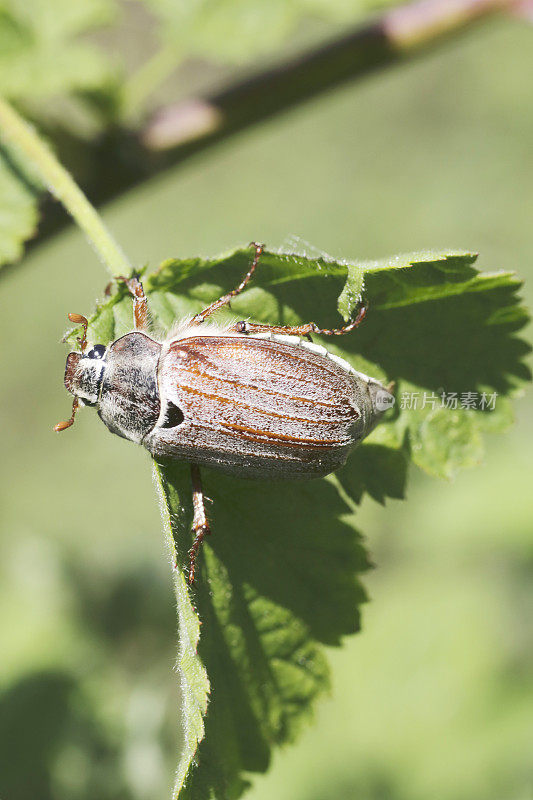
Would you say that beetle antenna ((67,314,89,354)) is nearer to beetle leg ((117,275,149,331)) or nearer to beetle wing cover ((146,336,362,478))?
beetle leg ((117,275,149,331))

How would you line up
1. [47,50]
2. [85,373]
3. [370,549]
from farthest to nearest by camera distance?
1. [370,549]
2. [47,50]
3. [85,373]

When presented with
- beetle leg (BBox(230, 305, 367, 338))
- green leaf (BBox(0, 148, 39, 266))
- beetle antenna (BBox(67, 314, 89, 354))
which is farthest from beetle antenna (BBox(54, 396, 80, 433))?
beetle leg (BBox(230, 305, 367, 338))

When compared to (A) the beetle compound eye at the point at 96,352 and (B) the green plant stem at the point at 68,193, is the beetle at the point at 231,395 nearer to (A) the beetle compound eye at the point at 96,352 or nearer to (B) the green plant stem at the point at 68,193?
(A) the beetle compound eye at the point at 96,352

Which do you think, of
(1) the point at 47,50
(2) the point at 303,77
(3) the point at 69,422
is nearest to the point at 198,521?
(3) the point at 69,422

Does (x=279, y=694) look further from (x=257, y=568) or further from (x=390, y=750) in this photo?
(x=390, y=750)

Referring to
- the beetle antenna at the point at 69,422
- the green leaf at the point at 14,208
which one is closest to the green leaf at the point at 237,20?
the green leaf at the point at 14,208

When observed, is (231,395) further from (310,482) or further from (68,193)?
(68,193)
